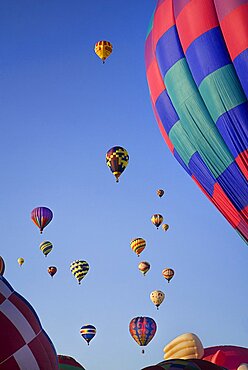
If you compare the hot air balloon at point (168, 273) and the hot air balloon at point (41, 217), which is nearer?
the hot air balloon at point (41, 217)

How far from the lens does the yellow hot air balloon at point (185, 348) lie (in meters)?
13.6

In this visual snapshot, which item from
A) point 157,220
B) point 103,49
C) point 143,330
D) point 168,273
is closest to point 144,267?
point 168,273

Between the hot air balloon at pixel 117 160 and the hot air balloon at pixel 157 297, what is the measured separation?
6.82 m

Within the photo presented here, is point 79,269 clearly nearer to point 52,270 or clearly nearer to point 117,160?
point 52,270

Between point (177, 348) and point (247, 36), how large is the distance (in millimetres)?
7065

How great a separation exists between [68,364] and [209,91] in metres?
5.48

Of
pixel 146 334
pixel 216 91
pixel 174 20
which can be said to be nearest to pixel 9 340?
pixel 216 91

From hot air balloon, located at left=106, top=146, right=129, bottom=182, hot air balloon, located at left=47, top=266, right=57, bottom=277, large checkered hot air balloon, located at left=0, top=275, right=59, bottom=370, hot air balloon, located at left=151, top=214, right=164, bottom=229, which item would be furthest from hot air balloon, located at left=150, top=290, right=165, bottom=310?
large checkered hot air balloon, located at left=0, top=275, right=59, bottom=370

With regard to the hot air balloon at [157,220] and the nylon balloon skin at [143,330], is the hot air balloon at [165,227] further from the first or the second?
the nylon balloon skin at [143,330]

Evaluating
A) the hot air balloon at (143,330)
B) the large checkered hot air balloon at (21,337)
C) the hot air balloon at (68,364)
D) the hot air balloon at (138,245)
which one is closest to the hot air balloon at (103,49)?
the hot air balloon at (138,245)

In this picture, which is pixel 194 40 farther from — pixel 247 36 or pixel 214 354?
pixel 214 354

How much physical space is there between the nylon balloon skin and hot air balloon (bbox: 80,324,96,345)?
318 cm

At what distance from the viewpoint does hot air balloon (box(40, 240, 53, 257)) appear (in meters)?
25.2

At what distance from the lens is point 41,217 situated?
72.6 feet
